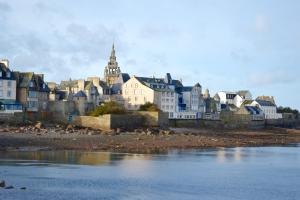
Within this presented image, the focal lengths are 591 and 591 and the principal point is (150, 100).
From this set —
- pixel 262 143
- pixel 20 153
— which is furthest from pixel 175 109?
pixel 20 153

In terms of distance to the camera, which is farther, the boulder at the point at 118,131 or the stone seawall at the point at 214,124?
the stone seawall at the point at 214,124

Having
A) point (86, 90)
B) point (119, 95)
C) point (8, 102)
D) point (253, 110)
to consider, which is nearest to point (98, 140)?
point (8, 102)

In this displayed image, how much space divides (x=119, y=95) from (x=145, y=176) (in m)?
50.9

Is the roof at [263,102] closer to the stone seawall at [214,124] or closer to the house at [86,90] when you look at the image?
the stone seawall at [214,124]

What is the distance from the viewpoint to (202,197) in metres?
24.2

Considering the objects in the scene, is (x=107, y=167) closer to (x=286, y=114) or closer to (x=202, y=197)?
(x=202, y=197)

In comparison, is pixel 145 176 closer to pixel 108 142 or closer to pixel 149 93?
pixel 108 142

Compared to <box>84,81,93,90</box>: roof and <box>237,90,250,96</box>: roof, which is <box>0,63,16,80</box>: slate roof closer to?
<box>84,81,93,90</box>: roof

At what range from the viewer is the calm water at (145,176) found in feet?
80.4

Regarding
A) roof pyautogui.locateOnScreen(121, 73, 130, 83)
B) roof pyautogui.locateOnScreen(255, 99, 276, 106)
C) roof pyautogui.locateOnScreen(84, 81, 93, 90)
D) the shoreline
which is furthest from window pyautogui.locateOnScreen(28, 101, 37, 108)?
roof pyautogui.locateOnScreen(255, 99, 276, 106)

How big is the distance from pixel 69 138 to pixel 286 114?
70.0m

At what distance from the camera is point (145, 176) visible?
29.8 metres

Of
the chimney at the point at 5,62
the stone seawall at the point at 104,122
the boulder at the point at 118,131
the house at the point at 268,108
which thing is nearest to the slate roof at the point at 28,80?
the chimney at the point at 5,62

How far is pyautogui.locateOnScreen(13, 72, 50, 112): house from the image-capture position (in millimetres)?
61438
